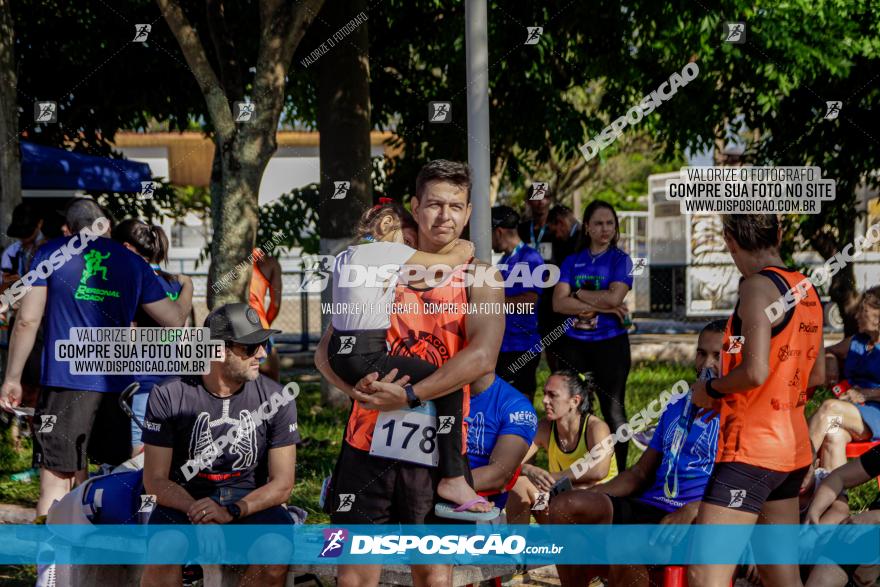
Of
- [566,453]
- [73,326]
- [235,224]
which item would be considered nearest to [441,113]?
[235,224]

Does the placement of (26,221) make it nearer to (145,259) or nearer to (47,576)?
(145,259)

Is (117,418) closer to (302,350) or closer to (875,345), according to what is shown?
(875,345)

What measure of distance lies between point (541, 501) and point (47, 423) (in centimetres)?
248

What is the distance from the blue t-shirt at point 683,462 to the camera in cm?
470

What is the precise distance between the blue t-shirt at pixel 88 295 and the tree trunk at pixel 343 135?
13.6 ft

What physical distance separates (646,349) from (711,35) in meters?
4.79

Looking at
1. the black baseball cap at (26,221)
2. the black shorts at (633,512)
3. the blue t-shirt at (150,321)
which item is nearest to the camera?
the black shorts at (633,512)

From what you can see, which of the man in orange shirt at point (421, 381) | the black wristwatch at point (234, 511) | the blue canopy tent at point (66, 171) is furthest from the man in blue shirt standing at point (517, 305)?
the blue canopy tent at point (66, 171)

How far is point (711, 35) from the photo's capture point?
1073 cm

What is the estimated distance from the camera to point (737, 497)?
3.81m

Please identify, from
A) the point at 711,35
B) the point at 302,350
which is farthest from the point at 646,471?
the point at 302,350

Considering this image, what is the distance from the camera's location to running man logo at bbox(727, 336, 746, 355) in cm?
385

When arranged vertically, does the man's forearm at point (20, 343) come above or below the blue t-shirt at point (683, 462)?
above

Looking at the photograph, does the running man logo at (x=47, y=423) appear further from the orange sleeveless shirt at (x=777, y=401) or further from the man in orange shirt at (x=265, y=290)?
the orange sleeveless shirt at (x=777, y=401)
